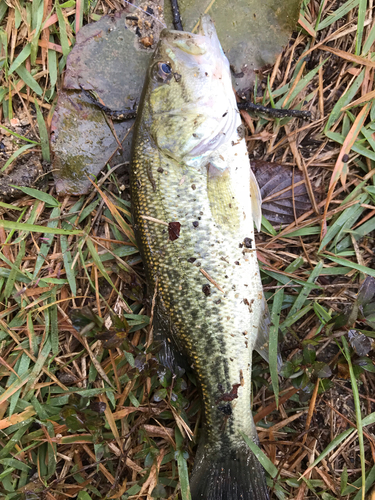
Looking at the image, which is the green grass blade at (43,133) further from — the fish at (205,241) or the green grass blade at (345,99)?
the green grass blade at (345,99)

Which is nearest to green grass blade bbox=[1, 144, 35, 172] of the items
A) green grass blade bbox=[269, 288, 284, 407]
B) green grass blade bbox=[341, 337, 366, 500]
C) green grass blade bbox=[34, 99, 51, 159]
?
green grass blade bbox=[34, 99, 51, 159]

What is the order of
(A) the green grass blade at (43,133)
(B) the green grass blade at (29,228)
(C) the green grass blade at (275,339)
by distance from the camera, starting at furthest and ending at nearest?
(A) the green grass blade at (43,133) → (B) the green grass blade at (29,228) → (C) the green grass blade at (275,339)

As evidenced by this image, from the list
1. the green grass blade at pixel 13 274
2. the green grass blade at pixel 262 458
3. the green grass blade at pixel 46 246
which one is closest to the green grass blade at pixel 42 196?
the green grass blade at pixel 46 246

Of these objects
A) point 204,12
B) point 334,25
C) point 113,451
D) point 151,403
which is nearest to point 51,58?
point 204,12

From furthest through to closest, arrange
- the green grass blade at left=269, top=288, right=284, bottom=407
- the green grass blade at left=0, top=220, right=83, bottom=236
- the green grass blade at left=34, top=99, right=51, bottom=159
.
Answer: the green grass blade at left=34, top=99, right=51, bottom=159, the green grass blade at left=0, top=220, right=83, bottom=236, the green grass blade at left=269, top=288, right=284, bottom=407

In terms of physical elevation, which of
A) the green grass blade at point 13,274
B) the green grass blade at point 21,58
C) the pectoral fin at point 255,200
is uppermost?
the green grass blade at point 21,58

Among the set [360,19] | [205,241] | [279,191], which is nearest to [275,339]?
[205,241]

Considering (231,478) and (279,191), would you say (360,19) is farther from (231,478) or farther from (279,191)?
(231,478)

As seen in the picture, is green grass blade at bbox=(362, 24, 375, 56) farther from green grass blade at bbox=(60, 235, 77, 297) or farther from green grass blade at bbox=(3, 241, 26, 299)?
green grass blade at bbox=(3, 241, 26, 299)
